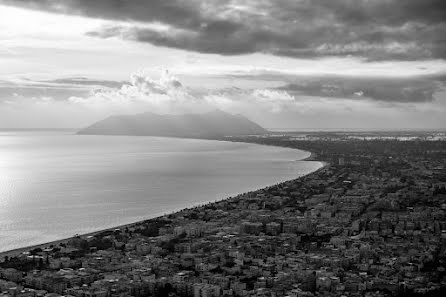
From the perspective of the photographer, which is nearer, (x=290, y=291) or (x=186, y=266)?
(x=290, y=291)

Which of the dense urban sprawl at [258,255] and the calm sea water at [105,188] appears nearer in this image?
the dense urban sprawl at [258,255]

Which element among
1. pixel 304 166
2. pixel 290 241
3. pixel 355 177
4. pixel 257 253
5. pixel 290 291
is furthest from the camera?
pixel 304 166

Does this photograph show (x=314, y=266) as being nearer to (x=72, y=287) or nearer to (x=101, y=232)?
(x=72, y=287)

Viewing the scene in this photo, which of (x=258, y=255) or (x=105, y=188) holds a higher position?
(x=105, y=188)

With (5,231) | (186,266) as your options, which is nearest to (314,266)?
(186,266)

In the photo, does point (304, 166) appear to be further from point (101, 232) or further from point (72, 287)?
Answer: point (72, 287)

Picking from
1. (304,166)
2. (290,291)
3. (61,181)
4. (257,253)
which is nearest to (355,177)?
(304,166)

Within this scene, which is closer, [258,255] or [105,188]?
[258,255]

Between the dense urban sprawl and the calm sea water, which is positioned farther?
the calm sea water

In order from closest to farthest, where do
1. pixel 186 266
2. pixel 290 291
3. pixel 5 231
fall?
pixel 290 291
pixel 186 266
pixel 5 231
